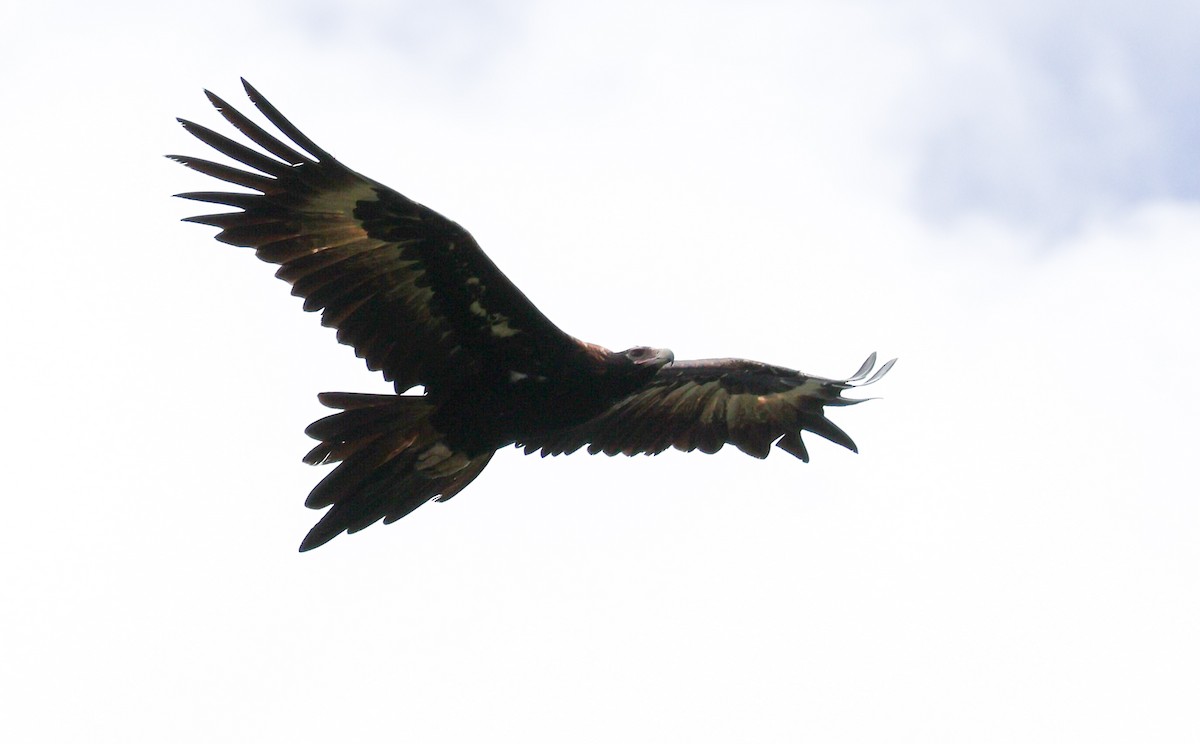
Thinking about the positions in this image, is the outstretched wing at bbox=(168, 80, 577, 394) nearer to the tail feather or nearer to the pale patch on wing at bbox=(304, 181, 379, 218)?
the pale patch on wing at bbox=(304, 181, 379, 218)

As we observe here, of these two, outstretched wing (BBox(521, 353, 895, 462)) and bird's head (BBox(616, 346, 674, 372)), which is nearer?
bird's head (BBox(616, 346, 674, 372))

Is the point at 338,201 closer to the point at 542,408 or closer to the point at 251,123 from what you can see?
the point at 251,123

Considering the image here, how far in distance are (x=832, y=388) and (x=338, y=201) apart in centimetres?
414

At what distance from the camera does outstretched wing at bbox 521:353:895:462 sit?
42.7ft

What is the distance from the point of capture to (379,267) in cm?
1130

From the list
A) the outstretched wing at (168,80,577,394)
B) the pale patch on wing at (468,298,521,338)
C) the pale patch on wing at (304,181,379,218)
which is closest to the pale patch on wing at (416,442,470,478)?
the outstretched wing at (168,80,577,394)

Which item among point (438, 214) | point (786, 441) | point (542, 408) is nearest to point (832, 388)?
point (786, 441)

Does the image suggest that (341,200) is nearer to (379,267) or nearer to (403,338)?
(379,267)

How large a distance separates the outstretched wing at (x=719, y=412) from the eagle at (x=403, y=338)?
0.81 metres

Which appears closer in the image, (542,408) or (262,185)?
(262,185)

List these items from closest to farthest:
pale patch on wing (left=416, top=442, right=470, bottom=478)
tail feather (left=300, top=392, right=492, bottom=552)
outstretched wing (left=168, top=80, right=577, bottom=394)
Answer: outstretched wing (left=168, top=80, right=577, bottom=394) < tail feather (left=300, top=392, right=492, bottom=552) < pale patch on wing (left=416, top=442, right=470, bottom=478)

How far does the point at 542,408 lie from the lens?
1167cm

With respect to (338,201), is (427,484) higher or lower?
lower

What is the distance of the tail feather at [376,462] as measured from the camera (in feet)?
37.6
